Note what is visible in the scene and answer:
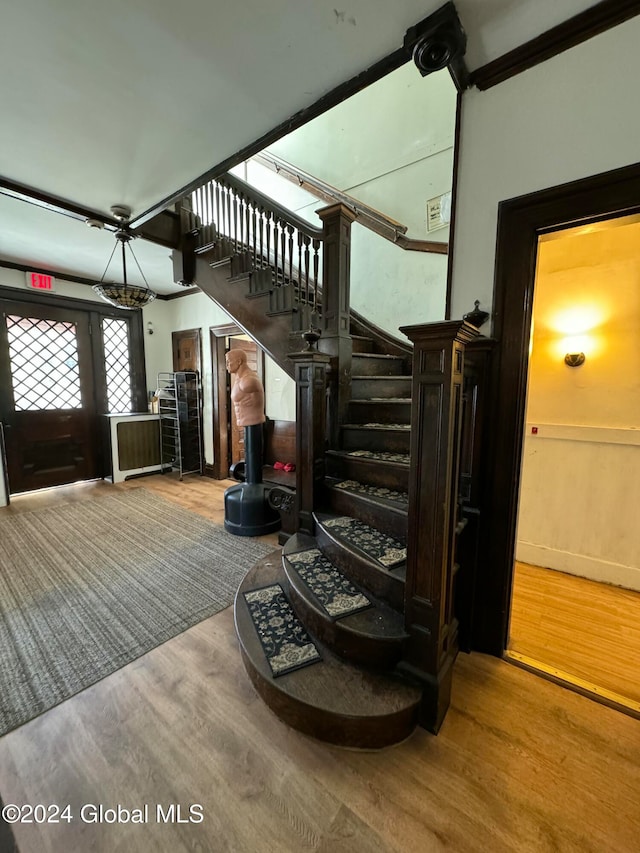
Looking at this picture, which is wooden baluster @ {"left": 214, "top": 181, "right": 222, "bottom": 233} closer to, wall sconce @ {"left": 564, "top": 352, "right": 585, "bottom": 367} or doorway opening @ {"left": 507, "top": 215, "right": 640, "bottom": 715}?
doorway opening @ {"left": 507, "top": 215, "right": 640, "bottom": 715}

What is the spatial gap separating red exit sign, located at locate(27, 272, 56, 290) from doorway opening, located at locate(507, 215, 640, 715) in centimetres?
522

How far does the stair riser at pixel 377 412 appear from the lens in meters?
2.24

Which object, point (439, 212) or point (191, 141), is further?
point (439, 212)

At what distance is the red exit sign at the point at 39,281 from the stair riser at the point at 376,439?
4378mm

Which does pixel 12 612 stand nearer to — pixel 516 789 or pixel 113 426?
pixel 516 789

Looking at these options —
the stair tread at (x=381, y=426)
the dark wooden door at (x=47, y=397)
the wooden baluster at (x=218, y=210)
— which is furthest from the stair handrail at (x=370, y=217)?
the dark wooden door at (x=47, y=397)

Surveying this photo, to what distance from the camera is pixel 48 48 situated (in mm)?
1226

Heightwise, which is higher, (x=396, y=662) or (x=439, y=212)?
(x=439, y=212)

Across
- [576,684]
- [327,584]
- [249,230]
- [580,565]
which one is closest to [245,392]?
[249,230]

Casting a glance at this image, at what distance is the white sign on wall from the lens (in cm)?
279

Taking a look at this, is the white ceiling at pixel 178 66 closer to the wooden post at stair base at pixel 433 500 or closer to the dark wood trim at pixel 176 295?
the wooden post at stair base at pixel 433 500

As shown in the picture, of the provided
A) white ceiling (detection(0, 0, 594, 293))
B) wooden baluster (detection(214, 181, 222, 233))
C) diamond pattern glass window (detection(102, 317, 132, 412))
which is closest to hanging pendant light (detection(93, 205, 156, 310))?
white ceiling (detection(0, 0, 594, 293))

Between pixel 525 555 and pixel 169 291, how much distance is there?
5606 mm

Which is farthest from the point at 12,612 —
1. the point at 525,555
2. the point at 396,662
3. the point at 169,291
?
the point at 169,291
